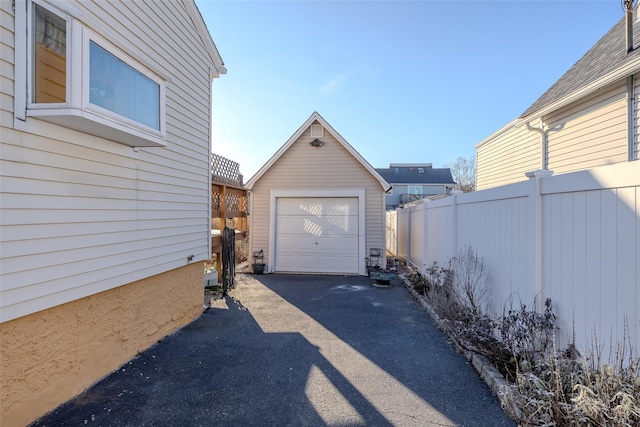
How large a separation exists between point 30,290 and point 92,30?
235 centimetres

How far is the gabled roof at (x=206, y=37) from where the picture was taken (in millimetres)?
5208

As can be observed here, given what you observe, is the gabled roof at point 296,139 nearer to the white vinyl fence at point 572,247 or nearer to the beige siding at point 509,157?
the beige siding at point 509,157

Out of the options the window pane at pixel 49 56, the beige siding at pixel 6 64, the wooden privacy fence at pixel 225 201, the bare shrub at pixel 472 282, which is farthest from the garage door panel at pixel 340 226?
the beige siding at pixel 6 64

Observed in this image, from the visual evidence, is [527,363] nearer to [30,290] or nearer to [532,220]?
[532,220]

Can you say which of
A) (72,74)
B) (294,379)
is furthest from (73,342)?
(72,74)

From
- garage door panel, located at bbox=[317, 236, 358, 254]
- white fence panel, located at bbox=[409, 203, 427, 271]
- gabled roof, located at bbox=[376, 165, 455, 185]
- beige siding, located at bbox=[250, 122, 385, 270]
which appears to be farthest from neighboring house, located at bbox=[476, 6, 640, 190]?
gabled roof, located at bbox=[376, 165, 455, 185]

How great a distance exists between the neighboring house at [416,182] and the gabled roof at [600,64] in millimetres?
25491

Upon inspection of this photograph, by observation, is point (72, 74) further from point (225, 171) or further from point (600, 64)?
point (600, 64)

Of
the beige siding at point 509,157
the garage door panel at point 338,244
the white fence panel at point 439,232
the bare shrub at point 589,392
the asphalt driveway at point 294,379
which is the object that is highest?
the beige siding at point 509,157

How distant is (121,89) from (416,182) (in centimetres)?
3415

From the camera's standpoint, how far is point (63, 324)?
2959 millimetres

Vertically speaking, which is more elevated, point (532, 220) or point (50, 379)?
point (532, 220)

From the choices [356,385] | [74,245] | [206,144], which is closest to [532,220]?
[356,385]

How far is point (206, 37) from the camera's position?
229 inches
